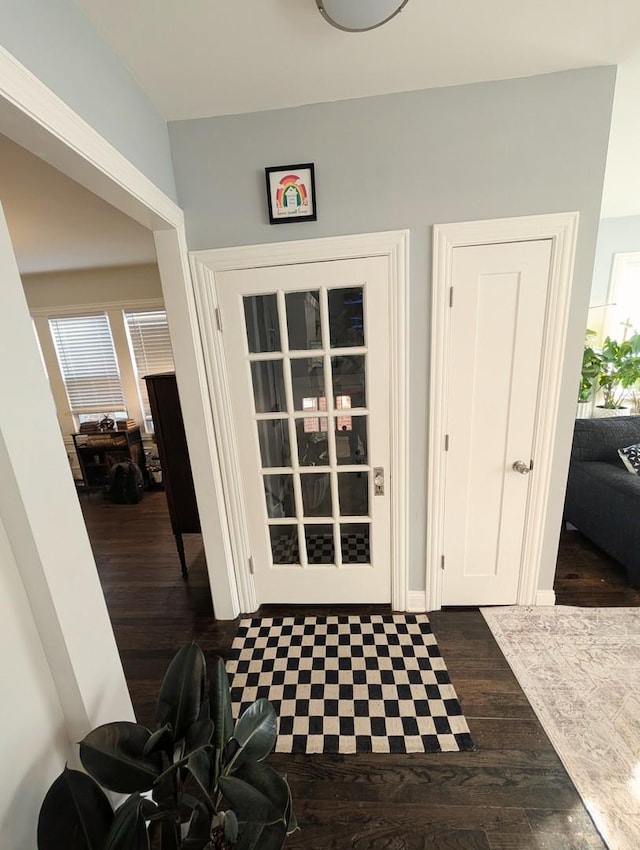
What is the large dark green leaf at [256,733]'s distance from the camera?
38.5 inches

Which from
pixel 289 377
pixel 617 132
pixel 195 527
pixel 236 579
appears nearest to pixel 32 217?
pixel 289 377

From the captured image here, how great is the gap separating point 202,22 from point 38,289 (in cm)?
411

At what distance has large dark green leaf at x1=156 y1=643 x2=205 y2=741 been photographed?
38.6 inches

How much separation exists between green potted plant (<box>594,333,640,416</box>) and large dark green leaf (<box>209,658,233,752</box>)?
389 centimetres

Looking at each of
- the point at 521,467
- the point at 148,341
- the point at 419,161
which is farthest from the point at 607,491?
the point at 148,341

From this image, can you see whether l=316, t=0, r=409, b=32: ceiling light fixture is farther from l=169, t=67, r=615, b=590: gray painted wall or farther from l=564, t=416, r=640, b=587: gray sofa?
l=564, t=416, r=640, b=587: gray sofa

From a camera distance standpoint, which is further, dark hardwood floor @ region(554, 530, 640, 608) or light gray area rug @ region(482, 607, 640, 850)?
dark hardwood floor @ region(554, 530, 640, 608)

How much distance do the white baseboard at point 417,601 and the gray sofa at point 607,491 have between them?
1.29 metres

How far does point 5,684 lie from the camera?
87 centimetres

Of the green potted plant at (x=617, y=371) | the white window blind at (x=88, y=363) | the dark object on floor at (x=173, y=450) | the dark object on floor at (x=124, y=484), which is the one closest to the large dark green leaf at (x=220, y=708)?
the dark object on floor at (x=173, y=450)

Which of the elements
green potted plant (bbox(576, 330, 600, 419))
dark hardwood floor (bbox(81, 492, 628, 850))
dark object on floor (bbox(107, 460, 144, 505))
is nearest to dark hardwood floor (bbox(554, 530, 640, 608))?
dark hardwood floor (bbox(81, 492, 628, 850))

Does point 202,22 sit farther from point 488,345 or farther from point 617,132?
point 617,132

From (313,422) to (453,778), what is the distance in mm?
1490

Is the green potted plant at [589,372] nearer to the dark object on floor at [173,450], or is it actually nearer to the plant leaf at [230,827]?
the dark object on floor at [173,450]
